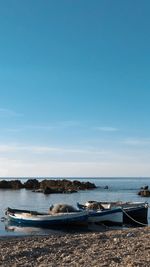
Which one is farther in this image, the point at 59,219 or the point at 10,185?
the point at 10,185

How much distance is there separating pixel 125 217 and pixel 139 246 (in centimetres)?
2337

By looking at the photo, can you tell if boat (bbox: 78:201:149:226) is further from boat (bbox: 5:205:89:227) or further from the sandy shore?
the sandy shore

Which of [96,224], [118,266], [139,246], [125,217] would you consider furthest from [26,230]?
[118,266]

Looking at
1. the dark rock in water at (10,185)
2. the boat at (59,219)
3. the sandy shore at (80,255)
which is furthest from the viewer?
the dark rock in water at (10,185)

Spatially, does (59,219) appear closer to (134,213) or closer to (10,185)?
(134,213)

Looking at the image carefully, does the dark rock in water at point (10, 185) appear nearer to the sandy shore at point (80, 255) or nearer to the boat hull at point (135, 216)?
the boat hull at point (135, 216)

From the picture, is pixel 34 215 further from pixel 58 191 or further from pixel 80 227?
pixel 58 191

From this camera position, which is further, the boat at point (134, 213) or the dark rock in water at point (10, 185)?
the dark rock in water at point (10, 185)

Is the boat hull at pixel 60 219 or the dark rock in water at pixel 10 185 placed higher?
the dark rock in water at pixel 10 185

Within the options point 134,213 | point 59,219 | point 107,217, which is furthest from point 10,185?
point 59,219

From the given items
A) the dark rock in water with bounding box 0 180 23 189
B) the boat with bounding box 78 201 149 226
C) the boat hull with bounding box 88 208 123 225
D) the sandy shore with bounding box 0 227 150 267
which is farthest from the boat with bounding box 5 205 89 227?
the dark rock in water with bounding box 0 180 23 189

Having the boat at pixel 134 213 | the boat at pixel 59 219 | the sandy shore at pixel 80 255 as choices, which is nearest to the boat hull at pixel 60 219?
the boat at pixel 59 219

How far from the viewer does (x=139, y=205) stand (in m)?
43.4

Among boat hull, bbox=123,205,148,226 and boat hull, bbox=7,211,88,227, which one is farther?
boat hull, bbox=123,205,148,226
